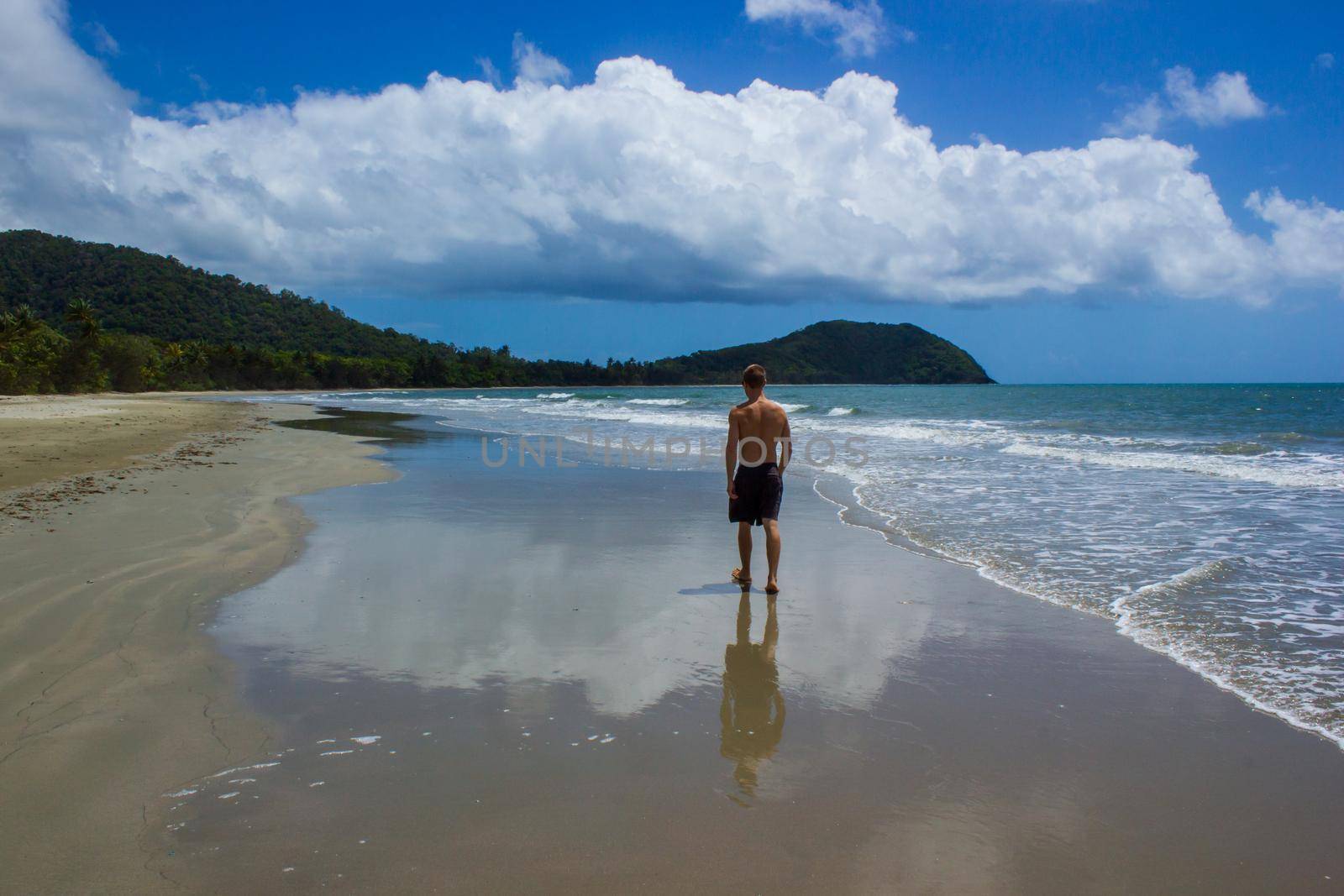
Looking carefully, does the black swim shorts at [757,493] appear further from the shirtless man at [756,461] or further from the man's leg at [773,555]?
the man's leg at [773,555]

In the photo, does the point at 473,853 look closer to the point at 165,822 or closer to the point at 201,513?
the point at 165,822

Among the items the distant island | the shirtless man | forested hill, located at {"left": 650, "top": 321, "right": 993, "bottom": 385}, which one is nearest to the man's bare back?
the shirtless man

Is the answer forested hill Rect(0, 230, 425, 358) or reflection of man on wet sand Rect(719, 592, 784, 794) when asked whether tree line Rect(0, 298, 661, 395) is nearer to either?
forested hill Rect(0, 230, 425, 358)

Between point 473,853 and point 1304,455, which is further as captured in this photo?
point 1304,455

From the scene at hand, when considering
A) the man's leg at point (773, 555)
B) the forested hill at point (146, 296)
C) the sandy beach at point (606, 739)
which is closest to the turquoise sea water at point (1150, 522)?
the sandy beach at point (606, 739)

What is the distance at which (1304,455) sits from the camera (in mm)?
17562

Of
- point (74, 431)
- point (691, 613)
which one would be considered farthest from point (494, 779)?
point (74, 431)

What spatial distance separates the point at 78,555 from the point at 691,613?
187 inches

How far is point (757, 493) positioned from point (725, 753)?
3277 mm

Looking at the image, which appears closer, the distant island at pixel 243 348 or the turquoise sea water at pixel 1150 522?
the turquoise sea water at pixel 1150 522

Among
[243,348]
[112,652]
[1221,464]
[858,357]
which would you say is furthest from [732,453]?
[858,357]

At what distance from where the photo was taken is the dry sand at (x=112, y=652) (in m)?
2.78

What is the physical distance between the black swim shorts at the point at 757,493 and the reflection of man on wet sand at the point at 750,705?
4.37 feet

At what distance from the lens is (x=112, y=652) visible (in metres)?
4.51
